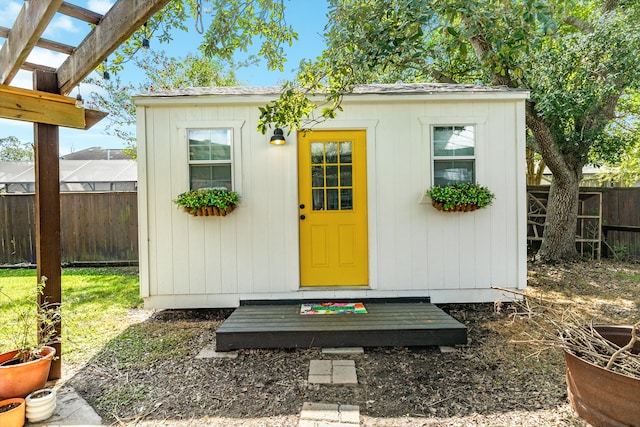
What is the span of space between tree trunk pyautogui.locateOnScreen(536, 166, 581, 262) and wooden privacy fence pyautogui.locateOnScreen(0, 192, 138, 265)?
8.25 meters

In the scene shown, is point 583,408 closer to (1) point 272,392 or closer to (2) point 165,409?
(1) point 272,392

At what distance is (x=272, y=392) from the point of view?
235 cm

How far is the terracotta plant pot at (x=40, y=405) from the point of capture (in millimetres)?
1974

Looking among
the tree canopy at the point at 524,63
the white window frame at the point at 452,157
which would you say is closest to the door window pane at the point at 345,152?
the tree canopy at the point at 524,63

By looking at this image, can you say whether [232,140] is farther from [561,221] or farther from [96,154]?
[96,154]

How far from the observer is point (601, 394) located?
71.9 inches

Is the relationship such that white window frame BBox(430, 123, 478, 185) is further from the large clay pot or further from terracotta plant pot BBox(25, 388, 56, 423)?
terracotta plant pot BBox(25, 388, 56, 423)

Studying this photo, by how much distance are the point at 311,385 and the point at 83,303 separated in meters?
3.70

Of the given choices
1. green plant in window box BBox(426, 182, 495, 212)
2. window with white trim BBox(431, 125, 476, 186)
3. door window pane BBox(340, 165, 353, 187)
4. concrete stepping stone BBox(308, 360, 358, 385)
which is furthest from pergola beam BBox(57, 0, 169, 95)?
window with white trim BBox(431, 125, 476, 186)

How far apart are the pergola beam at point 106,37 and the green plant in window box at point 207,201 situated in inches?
57.8

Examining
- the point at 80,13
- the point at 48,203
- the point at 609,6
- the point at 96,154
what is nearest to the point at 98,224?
the point at 48,203

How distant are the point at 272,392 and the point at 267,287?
5.59 feet

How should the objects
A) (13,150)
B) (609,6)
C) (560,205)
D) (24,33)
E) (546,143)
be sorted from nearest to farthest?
(24,33), (546,143), (609,6), (560,205), (13,150)

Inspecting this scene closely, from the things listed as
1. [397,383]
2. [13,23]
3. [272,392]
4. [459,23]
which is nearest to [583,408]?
[397,383]
